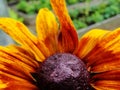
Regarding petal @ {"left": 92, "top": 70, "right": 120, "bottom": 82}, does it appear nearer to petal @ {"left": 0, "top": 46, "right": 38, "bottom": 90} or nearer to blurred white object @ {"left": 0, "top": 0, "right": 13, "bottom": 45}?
petal @ {"left": 0, "top": 46, "right": 38, "bottom": 90}

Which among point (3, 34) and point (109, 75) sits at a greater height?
point (3, 34)

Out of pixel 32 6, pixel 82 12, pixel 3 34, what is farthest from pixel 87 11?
pixel 3 34

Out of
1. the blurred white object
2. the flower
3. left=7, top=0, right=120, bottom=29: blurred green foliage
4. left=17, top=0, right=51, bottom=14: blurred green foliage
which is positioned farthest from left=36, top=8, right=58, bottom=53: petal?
left=17, top=0, right=51, bottom=14: blurred green foliage

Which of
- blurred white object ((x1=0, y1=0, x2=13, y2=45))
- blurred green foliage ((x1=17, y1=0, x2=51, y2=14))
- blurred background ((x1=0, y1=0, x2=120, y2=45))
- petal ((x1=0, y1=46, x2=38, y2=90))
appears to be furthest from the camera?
blurred green foliage ((x1=17, y1=0, x2=51, y2=14))

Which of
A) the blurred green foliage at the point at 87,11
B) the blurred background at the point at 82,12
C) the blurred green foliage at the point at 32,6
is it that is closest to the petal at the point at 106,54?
the blurred background at the point at 82,12

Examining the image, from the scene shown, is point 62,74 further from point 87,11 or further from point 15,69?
point 87,11

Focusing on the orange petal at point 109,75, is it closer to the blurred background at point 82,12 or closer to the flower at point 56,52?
the flower at point 56,52

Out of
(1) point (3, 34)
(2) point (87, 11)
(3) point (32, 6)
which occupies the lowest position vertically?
(1) point (3, 34)

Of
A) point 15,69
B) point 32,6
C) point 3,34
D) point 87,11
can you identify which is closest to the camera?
point 15,69
